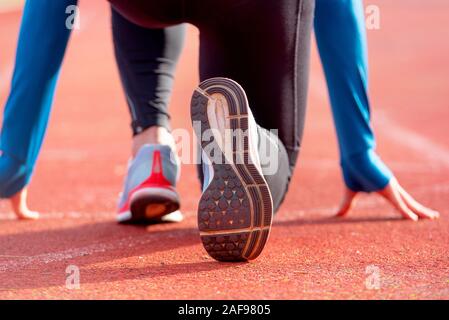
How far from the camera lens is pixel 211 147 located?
2322mm

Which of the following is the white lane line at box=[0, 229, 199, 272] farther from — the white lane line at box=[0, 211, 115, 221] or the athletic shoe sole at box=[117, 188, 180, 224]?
the white lane line at box=[0, 211, 115, 221]

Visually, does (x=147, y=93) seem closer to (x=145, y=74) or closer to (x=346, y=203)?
(x=145, y=74)

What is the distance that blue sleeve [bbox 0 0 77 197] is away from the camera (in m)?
2.95

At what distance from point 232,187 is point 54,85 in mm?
1036

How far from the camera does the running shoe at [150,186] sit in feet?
9.59

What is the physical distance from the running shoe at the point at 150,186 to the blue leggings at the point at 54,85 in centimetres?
36

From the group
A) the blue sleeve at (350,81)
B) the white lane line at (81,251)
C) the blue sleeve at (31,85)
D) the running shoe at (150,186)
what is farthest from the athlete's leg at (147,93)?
the blue sleeve at (350,81)

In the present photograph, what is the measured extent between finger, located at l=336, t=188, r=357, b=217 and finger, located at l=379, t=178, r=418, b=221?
172 millimetres

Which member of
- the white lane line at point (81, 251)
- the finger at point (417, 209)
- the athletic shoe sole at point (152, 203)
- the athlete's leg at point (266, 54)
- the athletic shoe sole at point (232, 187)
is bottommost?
the finger at point (417, 209)

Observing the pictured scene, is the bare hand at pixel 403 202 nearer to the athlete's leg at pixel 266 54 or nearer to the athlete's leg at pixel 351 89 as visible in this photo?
the athlete's leg at pixel 351 89

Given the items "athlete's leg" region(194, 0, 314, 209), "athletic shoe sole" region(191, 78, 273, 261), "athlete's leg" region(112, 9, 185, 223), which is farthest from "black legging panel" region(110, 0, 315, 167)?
"athlete's leg" region(112, 9, 185, 223)

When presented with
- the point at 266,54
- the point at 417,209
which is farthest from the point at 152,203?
the point at 417,209
